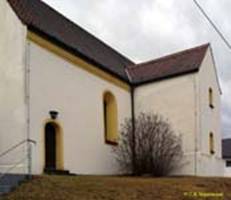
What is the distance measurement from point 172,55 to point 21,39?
13379 mm

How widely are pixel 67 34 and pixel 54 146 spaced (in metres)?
6.58

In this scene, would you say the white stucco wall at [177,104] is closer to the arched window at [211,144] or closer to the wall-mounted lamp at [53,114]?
the arched window at [211,144]

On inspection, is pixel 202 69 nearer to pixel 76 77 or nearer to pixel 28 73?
pixel 76 77

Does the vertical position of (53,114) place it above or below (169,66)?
below

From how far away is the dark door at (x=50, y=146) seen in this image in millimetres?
21619

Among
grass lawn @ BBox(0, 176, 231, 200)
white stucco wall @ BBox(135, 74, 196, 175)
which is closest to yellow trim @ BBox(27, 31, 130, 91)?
white stucco wall @ BBox(135, 74, 196, 175)

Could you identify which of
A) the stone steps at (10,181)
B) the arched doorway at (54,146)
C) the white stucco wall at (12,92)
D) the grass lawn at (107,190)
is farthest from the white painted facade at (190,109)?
the stone steps at (10,181)

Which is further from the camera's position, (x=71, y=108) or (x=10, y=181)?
(x=71, y=108)

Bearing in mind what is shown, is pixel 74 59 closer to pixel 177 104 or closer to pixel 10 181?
pixel 177 104

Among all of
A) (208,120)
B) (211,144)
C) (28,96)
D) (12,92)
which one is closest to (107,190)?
(28,96)

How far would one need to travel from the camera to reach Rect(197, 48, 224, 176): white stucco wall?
2795 cm

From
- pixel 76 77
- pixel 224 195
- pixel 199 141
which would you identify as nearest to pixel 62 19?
pixel 76 77

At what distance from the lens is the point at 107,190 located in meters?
16.8

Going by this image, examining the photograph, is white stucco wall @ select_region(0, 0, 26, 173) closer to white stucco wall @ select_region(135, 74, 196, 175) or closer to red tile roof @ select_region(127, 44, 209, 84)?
white stucco wall @ select_region(135, 74, 196, 175)
